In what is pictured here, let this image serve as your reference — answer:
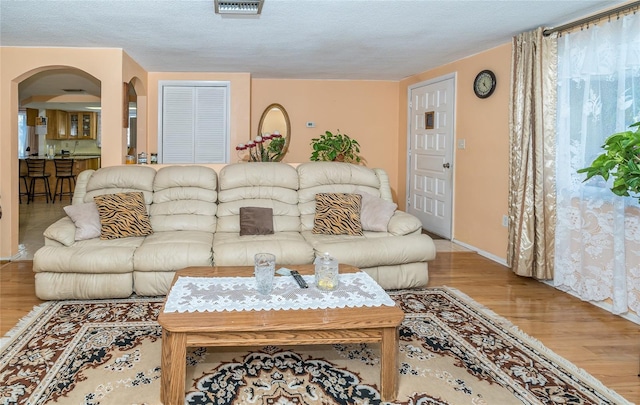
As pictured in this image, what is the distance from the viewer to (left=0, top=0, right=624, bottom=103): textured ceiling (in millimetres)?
3555

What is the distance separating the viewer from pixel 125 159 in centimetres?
521

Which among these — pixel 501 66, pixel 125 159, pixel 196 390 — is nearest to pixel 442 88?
pixel 501 66

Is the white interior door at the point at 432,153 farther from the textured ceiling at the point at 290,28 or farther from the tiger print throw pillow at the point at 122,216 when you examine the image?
the tiger print throw pillow at the point at 122,216

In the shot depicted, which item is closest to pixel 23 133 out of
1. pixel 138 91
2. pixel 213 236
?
pixel 138 91

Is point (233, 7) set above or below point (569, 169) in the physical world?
above

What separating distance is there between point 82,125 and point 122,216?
32.1 feet

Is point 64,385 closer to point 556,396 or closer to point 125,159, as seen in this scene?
point 556,396

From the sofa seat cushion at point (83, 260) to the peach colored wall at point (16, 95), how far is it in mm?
1784

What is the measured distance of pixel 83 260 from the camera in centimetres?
342

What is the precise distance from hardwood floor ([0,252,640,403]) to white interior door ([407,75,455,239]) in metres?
1.40

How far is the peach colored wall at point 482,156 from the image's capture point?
481cm

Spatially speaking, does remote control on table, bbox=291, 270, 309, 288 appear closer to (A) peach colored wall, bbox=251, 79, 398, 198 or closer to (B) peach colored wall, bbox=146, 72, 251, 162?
(B) peach colored wall, bbox=146, 72, 251, 162

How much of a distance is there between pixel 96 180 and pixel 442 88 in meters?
4.17

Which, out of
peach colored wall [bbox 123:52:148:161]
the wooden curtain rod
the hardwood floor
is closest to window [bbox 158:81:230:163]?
peach colored wall [bbox 123:52:148:161]
